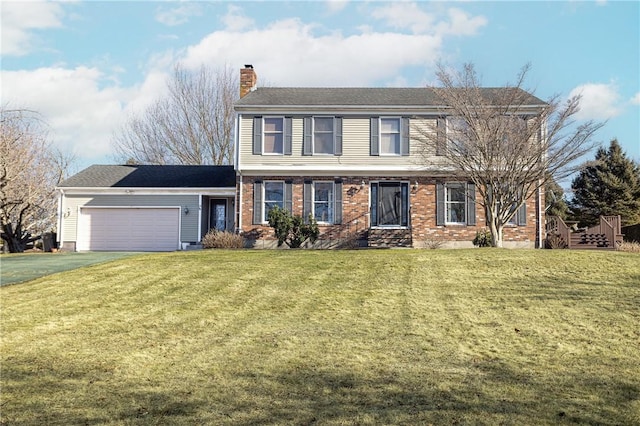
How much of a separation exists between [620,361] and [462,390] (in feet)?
7.64

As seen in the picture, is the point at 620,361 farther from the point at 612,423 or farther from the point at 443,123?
the point at 443,123

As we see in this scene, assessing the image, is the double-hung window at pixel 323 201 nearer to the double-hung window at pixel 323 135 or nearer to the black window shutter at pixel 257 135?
the double-hung window at pixel 323 135

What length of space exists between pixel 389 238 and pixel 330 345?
46.3 feet

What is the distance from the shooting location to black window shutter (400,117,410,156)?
2162 cm

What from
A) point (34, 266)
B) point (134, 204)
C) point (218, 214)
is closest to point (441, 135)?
point (218, 214)

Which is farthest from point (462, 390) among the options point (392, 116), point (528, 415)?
point (392, 116)

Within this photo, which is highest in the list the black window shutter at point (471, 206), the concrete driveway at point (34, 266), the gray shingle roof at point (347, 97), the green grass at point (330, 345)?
the gray shingle roof at point (347, 97)

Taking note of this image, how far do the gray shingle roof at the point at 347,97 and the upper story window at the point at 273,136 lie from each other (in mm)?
680

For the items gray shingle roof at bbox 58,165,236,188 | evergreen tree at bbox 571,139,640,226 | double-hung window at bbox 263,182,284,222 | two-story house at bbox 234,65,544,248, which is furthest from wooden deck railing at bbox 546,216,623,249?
evergreen tree at bbox 571,139,640,226

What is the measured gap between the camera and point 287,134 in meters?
21.8

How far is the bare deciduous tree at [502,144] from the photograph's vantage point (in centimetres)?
1691

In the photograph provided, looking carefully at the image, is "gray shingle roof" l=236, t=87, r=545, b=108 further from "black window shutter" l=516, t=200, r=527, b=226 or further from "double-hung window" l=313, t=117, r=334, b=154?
"black window shutter" l=516, t=200, r=527, b=226

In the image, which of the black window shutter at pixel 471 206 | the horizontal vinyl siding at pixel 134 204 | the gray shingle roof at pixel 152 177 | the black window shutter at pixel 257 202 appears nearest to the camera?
the black window shutter at pixel 471 206

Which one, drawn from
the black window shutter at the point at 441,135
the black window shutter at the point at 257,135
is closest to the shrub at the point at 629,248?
the black window shutter at the point at 441,135
